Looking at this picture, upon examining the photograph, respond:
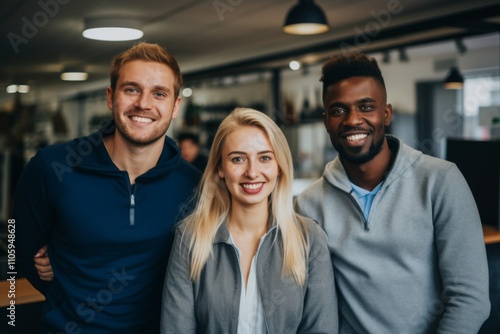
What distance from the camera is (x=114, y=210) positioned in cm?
188

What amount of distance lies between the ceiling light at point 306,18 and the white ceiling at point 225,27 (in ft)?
2.60

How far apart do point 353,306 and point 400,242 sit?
0.27m

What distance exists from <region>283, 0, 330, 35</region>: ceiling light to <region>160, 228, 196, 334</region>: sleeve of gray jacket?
231cm

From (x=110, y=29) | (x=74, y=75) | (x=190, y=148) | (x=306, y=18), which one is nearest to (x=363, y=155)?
(x=306, y=18)

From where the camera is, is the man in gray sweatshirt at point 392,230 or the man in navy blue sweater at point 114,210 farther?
the man in navy blue sweater at point 114,210

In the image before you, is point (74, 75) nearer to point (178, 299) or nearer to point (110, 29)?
point (110, 29)

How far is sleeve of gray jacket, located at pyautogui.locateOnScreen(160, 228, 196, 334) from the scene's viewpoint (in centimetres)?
181

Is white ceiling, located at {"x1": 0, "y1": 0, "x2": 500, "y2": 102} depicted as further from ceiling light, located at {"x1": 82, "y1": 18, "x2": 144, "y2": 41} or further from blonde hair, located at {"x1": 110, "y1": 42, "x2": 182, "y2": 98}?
blonde hair, located at {"x1": 110, "y1": 42, "x2": 182, "y2": 98}

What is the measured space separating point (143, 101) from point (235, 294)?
704mm

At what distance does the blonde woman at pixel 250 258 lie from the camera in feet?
5.93

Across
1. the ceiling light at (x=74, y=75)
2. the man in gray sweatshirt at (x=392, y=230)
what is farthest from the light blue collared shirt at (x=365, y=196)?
the ceiling light at (x=74, y=75)

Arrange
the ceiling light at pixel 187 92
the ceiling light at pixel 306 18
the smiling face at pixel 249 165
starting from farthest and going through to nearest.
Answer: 1. the ceiling light at pixel 187 92
2. the ceiling light at pixel 306 18
3. the smiling face at pixel 249 165

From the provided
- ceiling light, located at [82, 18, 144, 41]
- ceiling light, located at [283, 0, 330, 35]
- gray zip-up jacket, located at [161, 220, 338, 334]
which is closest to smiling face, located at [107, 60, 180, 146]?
gray zip-up jacket, located at [161, 220, 338, 334]

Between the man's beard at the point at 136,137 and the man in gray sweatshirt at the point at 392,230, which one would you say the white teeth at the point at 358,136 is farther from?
the man's beard at the point at 136,137
